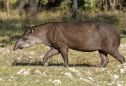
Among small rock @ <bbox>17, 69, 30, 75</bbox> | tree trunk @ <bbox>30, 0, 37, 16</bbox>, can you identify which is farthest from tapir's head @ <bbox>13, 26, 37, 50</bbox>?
tree trunk @ <bbox>30, 0, 37, 16</bbox>

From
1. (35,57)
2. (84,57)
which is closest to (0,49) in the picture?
(35,57)

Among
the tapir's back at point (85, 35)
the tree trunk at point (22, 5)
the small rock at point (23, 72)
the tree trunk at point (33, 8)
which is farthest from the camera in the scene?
the tree trunk at point (22, 5)

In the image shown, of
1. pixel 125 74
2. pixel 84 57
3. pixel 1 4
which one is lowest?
pixel 1 4

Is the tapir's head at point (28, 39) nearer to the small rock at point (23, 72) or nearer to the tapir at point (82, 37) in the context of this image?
the tapir at point (82, 37)

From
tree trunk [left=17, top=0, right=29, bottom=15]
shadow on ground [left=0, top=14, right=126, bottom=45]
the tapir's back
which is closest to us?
the tapir's back

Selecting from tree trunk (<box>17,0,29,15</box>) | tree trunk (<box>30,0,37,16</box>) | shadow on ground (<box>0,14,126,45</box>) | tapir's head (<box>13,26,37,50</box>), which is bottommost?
tree trunk (<box>17,0,29,15</box>)

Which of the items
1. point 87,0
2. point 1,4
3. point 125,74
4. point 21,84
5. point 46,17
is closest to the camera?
point 21,84

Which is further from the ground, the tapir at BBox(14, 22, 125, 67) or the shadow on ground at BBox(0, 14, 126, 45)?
the tapir at BBox(14, 22, 125, 67)

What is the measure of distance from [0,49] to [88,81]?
8.06m

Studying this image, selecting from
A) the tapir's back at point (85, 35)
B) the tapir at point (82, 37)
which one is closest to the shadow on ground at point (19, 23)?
the tapir at point (82, 37)

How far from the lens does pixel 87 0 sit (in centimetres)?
3503

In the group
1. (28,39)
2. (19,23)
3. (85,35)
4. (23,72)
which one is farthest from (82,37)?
(19,23)

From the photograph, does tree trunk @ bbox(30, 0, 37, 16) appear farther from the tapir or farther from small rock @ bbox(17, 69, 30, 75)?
small rock @ bbox(17, 69, 30, 75)

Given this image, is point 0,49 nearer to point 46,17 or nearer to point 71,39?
point 71,39
